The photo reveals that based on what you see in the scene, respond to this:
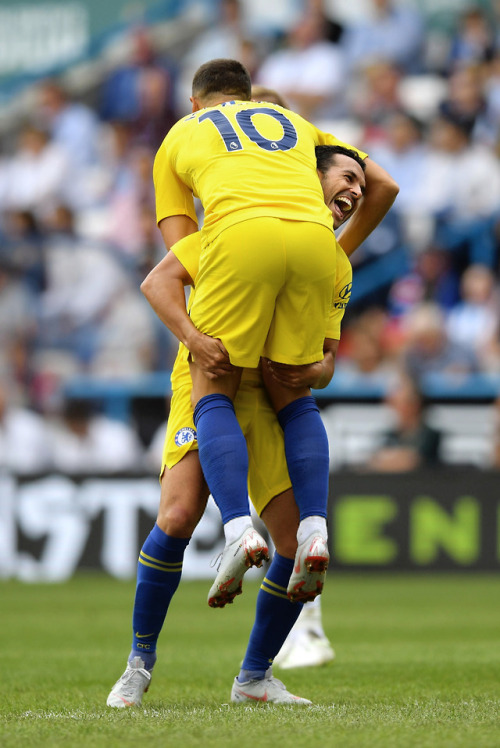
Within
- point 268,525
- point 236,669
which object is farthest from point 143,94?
point 268,525

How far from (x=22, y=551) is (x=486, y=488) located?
13.2 ft

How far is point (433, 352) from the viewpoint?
1101 cm

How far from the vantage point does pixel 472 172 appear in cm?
1233

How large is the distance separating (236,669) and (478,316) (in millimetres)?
7060

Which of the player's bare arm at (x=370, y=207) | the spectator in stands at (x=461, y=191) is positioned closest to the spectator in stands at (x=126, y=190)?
the spectator in stands at (x=461, y=191)

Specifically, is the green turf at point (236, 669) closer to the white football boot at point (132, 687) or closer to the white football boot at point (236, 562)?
the white football boot at point (132, 687)

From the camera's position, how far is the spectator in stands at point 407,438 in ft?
32.8

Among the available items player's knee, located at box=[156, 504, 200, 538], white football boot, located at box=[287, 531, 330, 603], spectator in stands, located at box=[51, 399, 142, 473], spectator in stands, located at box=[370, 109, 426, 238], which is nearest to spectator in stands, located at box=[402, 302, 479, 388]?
spectator in stands, located at box=[370, 109, 426, 238]

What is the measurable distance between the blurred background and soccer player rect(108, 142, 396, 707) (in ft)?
19.4

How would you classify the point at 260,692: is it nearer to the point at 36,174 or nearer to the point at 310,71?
the point at 310,71

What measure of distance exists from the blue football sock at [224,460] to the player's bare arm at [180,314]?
0.15 meters

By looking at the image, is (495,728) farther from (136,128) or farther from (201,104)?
(136,128)

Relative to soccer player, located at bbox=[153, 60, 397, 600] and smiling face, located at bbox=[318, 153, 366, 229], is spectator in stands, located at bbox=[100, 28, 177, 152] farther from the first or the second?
soccer player, located at bbox=[153, 60, 397, 600]

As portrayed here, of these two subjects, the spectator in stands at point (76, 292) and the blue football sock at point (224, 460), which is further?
the spectator in stands at point (76, 292)
